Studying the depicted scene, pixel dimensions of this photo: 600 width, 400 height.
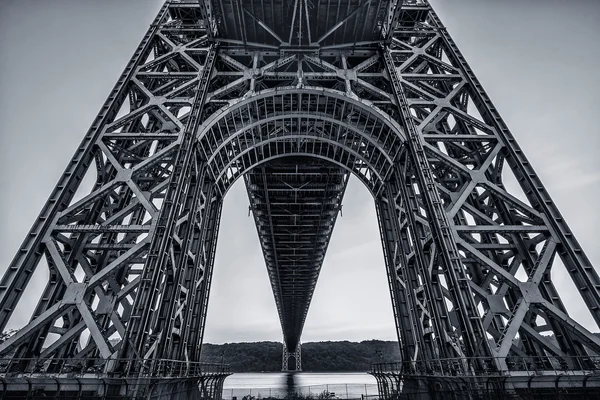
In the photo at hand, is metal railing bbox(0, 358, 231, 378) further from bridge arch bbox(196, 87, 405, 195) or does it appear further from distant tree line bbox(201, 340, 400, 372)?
distant tree line bbox(201, 340, 400, 372)

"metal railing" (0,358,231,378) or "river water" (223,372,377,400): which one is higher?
"river water" (223,372,377,400)

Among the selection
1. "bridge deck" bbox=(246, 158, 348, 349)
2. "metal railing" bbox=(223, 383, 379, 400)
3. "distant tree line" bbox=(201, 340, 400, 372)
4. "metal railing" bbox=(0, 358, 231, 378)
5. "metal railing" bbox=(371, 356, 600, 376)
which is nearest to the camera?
"metal railing" bbox=(0, 358, 231, 378)

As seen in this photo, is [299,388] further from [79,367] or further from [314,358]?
[314,358]

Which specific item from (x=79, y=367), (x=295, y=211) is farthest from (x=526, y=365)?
(x=295, y=211)

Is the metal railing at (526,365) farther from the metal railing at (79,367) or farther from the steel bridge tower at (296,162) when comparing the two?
the metal railing at (79,367)

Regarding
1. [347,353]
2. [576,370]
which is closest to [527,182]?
[576,370]

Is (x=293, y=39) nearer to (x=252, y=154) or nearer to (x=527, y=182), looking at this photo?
(x=252, y=154)

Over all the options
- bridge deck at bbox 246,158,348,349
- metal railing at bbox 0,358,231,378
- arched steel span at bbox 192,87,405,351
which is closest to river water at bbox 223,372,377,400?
metal railing at bbox 0,358,231,378

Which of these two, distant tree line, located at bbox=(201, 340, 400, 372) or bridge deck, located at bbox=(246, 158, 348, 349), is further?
distant tree line, located at bbox=(201, 340, 400, 372)
